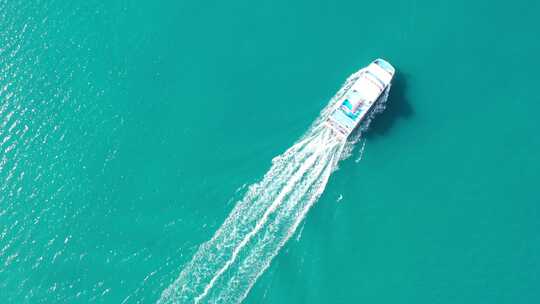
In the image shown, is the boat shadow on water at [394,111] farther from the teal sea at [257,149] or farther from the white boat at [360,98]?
the white boat at [360,98]

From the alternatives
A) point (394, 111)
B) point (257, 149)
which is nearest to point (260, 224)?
point (257, 149)

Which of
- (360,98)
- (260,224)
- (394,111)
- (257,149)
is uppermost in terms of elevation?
(394,111)

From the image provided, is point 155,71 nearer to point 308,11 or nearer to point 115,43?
point 115,43

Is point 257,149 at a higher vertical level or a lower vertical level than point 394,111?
lower

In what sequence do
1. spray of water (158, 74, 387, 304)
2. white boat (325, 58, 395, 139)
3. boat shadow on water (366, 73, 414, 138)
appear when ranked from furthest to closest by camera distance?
1. boat shadow on water (366, 73, 414, 138)
2. spray of water (158, 74, 387, 304)
3. white boat (325, 58, 395, 139)

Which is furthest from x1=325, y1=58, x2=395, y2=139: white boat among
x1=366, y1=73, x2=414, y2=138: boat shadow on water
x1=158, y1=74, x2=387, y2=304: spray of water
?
x1=158, y1=74, x2=387, y2=304: spray of water

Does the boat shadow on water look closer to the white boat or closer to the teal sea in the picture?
the teal sea

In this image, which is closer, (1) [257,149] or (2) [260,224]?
(2) [260,224]

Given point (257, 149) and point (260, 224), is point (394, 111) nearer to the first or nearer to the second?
point (257, 149)
